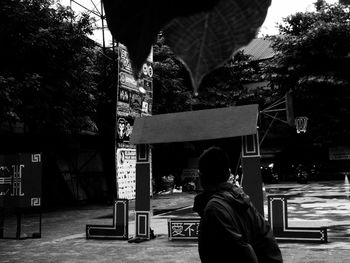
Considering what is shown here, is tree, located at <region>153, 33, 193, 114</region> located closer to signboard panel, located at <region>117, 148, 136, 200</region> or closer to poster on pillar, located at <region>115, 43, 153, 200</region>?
poster on pillar, located at <region>115, 43, 153, 200</region>

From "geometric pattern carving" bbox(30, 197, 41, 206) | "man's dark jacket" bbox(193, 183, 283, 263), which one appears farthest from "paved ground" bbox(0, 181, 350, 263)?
"man's dark jacket" bbox(193, 183, 283, 263)

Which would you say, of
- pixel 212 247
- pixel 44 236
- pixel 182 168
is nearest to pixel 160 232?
pixel 44 236

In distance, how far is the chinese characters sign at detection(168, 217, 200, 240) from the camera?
5883mm

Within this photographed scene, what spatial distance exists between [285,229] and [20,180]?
392 centimetres

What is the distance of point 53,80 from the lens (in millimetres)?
7332

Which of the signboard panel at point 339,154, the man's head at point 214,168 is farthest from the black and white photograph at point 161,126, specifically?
the signboard panel at point 339,154

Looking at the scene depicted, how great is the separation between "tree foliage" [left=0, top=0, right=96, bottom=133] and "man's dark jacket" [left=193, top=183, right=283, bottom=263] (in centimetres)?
465

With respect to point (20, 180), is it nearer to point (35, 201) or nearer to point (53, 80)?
point (35, 201)

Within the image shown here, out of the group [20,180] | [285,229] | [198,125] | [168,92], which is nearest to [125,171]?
[20,180]

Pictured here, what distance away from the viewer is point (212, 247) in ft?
5.76

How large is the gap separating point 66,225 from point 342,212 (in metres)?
5.52

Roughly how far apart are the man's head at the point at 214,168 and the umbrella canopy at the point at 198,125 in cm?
327

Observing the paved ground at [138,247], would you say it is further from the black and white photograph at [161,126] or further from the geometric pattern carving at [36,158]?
the geometric pattern carving at [36,158]

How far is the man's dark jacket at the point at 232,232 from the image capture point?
1.71 m
